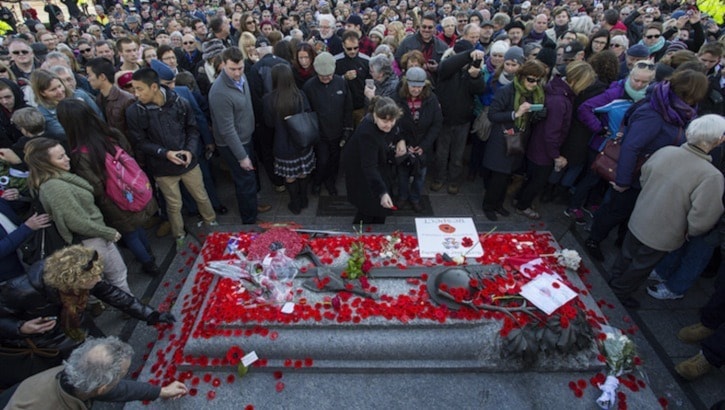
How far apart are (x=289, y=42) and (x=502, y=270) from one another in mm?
4243

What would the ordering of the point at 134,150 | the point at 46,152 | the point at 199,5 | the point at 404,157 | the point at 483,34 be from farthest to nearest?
the point at 199,5 → the point at 483,34 → the point at 404,157 → the point at 134,150 → the point at 46,152

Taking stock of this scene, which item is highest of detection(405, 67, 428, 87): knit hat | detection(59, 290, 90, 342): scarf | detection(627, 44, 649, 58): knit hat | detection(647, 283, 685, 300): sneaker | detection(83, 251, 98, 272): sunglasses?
detection(627, 44, 649, 58): knit hat

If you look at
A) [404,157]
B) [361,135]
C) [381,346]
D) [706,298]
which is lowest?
[706,298]

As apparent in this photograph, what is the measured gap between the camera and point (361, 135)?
3.96 meters

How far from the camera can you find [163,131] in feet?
13.9

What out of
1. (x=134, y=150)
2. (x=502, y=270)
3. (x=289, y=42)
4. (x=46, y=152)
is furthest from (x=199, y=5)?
(x=502, y=270)

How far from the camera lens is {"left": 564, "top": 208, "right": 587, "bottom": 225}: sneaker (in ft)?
17.5

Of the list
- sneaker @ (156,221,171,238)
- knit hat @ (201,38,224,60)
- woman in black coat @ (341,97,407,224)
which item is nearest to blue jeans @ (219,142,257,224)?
sneaker @ (156,221,171,238)

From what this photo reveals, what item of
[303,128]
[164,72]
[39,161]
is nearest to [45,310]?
[39,161]

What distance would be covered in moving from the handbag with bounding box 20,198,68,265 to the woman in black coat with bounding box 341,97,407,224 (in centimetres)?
258

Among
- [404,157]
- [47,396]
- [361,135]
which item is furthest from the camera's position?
[404,157]

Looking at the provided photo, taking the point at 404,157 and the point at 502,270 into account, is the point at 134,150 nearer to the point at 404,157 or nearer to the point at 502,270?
the point at 404,157

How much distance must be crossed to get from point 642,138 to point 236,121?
4.14 meters

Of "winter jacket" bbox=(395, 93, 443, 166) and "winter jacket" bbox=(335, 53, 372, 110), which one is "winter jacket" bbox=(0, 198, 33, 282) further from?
"winter jacket" bbox=(335, 53, 372, 110)
